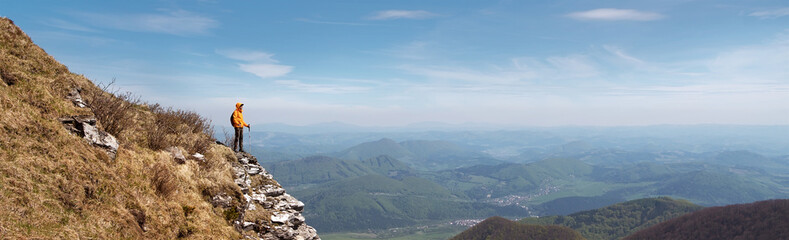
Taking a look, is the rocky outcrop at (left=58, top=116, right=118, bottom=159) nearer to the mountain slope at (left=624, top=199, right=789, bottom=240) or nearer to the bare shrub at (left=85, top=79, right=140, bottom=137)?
the bare shrub at (left=85, top=79, right=140, bottom=137)

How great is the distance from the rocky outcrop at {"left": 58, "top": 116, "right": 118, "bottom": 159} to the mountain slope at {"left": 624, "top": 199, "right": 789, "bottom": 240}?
186650 mm

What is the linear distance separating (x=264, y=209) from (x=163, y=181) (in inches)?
207

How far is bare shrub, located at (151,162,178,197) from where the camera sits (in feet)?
39.0

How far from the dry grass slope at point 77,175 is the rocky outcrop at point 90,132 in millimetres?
282

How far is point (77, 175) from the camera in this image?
9.88m

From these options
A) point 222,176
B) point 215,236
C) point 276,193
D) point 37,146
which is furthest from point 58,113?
point 276,193

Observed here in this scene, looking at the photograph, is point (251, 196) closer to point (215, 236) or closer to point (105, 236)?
point (215, 236)

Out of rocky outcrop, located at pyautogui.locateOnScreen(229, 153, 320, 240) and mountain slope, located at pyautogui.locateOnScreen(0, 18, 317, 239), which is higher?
mountain slope, located at pyautogui.locateOnScreen(0, 18, 317, 239)

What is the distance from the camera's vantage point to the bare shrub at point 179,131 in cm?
1457

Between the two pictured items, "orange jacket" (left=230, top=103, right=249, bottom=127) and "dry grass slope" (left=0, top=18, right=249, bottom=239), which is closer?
"dry grass slope" (left=0, top=18, right=249, bottom=239)

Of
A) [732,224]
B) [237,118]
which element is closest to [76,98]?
[237,118]

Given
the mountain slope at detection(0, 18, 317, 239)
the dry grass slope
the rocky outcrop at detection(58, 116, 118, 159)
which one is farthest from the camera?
the rocky outcrop at detection(58, 116, 118, 159)

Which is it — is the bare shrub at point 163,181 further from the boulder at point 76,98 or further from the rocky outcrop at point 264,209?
the boulder at point 76,98

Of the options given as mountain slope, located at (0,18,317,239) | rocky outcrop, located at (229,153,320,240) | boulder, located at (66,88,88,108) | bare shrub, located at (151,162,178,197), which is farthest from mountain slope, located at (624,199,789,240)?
boulder, located at (66,88,88,108)
